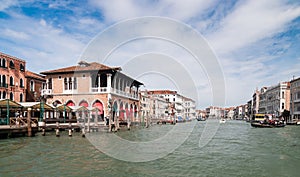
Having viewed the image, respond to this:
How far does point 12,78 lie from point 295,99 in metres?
52.3

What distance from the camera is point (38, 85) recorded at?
32844mm

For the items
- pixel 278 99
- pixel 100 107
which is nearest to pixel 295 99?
pixel 278 99

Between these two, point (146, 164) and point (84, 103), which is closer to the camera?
point (146, 164)

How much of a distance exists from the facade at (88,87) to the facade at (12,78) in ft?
8.54

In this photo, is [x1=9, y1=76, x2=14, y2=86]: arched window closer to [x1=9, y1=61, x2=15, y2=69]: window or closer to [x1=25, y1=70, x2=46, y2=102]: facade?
[x1=9, y1=61, x2=15, y2=69]: window

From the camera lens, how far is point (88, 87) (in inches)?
1105

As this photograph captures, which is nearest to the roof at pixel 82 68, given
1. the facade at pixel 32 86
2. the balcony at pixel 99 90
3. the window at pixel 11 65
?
the balcony at pixel 99 90

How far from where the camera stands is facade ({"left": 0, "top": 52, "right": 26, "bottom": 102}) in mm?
26719

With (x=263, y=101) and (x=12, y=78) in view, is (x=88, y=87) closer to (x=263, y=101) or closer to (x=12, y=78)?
(x=12, y=78)

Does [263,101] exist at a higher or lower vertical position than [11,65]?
lower

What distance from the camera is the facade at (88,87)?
27.6 metres

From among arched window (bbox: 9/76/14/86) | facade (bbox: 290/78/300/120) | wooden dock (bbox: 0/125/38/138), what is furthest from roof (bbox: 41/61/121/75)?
facade (bbox: 290/78/300/120)

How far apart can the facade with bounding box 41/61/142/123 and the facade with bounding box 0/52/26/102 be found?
2.60 m

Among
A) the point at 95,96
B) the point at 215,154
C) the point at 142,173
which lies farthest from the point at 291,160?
the point at 95,96
